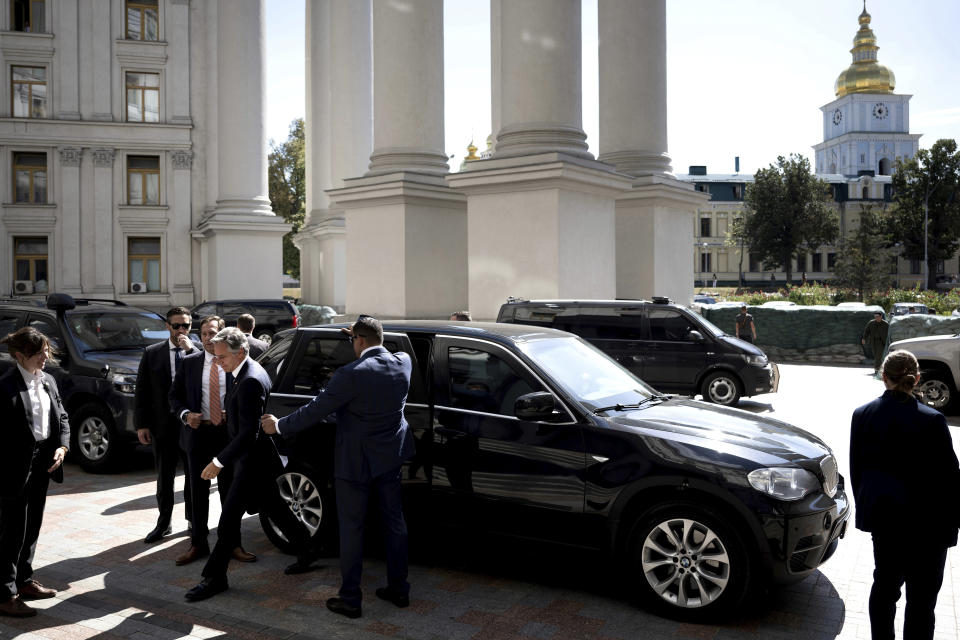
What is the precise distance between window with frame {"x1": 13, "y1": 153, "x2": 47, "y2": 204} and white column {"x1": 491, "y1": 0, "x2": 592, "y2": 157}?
28201 millimetres

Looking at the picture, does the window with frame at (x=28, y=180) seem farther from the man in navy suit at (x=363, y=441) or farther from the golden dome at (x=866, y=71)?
the golden dome at (x=866, y=71)

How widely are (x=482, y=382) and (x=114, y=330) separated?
681 cm

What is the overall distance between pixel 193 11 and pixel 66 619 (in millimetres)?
36540

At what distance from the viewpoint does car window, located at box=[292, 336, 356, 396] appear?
20.9 feet

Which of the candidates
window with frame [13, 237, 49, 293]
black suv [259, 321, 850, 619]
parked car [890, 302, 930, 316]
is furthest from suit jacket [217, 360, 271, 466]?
window with frame [13, 237, 49, 293]

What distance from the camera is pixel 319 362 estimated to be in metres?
6.43

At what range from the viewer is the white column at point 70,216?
3484cm

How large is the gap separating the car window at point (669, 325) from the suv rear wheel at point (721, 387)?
0.86 m

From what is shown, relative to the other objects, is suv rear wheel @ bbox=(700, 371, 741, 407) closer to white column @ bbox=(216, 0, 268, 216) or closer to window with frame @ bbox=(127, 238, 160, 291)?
white column @ bbox=(216, 0, 268, 216)

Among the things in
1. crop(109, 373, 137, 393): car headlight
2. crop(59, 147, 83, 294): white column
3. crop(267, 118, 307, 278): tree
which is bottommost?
crop(109, 373, 137, 393): car headlight

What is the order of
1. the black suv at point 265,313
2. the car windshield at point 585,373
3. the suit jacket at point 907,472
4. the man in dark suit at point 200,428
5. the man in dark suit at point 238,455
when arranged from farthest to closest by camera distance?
the black suv at point 265,313 < the man in dark suit at point 200,428 < the car windshield at point 585,373 < the man in dark suit at point 238,455 < the suit jacket at point 907,472

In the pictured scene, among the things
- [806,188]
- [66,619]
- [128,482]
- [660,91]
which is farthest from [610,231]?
[806,188]

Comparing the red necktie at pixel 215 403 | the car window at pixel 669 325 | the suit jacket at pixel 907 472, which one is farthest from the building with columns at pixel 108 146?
the suit jacket at pixel 907 472

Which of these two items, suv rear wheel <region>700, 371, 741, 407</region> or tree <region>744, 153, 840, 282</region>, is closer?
suv rear wheel <region>700, 371, 741, 407</region>
